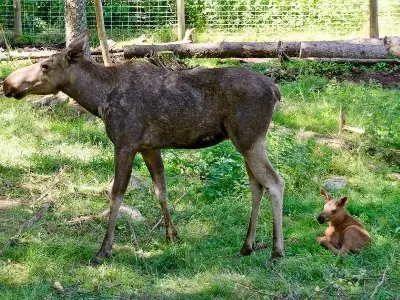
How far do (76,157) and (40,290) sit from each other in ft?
13.6

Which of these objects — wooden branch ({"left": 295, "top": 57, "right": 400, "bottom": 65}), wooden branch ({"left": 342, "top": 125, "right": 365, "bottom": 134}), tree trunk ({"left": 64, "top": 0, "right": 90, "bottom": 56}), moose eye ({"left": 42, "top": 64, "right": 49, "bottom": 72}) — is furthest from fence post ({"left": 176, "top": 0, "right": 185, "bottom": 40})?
moose eye ({"left": 42, "top": 64, "right": 49, "bottom": 72})

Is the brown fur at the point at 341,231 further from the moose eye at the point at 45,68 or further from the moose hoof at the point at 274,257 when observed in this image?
the moose eye at the point at 45,68

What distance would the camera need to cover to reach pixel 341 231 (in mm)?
7699

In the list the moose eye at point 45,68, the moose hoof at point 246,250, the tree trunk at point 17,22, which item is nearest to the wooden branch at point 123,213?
the moose hoof at point 246,250

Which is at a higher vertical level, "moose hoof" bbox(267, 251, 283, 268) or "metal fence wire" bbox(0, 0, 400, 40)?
"metal fence wire" bbox(0, 0, 400, 40)

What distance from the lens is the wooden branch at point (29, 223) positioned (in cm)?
767

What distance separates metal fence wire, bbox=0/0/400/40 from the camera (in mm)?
19922

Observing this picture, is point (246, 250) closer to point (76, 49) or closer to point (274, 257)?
point (274, 257)

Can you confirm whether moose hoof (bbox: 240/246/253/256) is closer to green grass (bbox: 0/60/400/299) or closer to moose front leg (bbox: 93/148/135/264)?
green grass (bbox: 0/60/400/299)

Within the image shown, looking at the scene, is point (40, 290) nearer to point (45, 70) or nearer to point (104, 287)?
point (104, 287)

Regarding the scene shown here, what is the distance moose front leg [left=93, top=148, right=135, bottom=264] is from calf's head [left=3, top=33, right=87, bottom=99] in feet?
3.23

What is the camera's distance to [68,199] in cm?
920

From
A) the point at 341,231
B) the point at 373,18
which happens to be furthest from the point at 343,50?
the point at 341,231

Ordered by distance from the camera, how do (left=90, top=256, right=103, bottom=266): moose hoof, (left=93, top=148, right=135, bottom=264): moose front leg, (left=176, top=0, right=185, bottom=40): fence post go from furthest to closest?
1. (left=176, top=0, right=185, bottom=40): fence post
2. (left=93, top=148, right=135, bottom=264): moose front leg
3. (left=90, top=256, right=103, bottom=266): moose hoof
